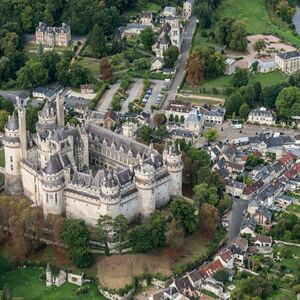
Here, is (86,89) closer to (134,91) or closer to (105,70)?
(105,70)

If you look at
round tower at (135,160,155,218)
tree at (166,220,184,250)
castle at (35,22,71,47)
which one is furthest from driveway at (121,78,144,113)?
tree at (166,220,184,250)

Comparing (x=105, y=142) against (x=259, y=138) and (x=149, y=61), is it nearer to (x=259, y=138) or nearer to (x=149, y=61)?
(x=259, y=138)

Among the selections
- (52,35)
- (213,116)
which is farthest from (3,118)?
(52,35)

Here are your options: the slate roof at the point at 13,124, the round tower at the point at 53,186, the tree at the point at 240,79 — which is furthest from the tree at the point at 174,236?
the tree at the point at 240,79

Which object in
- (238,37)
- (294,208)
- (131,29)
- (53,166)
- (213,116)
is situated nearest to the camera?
(53,166)

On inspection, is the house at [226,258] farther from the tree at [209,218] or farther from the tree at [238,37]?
the tree at [238,37]
